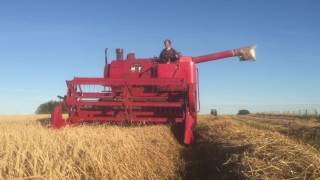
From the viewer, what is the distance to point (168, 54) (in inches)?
559

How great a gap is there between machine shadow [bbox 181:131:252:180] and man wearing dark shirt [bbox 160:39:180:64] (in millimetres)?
4144

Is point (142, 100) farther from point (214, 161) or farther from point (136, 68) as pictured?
point (214, 161)

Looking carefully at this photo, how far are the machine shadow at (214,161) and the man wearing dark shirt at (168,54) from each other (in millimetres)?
4144

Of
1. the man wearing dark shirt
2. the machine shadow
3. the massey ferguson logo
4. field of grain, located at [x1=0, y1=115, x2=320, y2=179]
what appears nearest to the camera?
field of grain, located at [x1=0, y1=115, x2=320, y2=179]

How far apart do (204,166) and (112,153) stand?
180 cm

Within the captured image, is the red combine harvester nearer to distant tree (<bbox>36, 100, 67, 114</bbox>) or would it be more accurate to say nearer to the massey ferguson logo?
the massey ferguson logo

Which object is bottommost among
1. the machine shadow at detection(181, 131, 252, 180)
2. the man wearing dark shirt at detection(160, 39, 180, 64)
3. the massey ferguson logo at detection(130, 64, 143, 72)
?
the machine shadow at detection(181, 131, 252, 180)

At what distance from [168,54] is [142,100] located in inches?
72.1

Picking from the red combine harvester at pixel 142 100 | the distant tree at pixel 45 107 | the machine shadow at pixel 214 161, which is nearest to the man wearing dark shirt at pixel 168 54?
the red combine harvester at pixel 142 100

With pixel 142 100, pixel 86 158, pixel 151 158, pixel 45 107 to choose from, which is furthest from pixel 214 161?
pixel 45 107

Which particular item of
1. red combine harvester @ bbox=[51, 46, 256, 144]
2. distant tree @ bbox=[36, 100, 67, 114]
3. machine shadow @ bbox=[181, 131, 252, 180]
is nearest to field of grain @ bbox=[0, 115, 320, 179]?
machine shadow @ bbox=[181, 131, 252, 180]

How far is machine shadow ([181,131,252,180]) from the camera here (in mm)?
6627

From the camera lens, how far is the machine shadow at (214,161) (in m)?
6.63

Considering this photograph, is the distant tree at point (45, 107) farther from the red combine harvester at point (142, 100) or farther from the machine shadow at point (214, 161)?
the machine shadow at point (214, 161)
